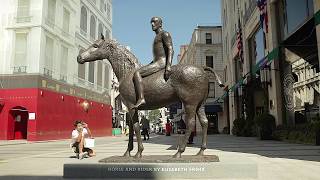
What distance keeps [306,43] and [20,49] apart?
22465mm

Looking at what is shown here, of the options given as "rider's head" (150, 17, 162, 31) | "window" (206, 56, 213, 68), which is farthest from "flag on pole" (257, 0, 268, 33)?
"window" (206, 56, 213, 68)

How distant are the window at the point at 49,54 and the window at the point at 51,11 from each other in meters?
1.76

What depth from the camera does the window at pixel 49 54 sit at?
31.0m

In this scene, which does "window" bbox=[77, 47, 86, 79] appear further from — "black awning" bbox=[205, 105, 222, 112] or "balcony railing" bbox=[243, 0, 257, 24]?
"balcony railing" bbox=[243, 0, 257, 24]

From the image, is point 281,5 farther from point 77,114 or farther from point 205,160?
point 77,114

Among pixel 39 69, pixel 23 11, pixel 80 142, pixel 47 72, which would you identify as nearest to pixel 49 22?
pixel 23 11

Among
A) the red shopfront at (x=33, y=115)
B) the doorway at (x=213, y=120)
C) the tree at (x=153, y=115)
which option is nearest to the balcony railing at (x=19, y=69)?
the red shopfront at (x=33, y=115)

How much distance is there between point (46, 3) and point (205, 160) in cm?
2757

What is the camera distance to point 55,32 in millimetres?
32656

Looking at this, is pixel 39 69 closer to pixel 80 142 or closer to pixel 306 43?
pixel 80 142

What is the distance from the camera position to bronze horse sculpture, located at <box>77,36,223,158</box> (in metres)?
7.83

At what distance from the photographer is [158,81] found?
26.1 ft

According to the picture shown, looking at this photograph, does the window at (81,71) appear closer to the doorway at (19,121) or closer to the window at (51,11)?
the window at (51,11)

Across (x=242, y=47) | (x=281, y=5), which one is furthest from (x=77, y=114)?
(x=281, y=5)
